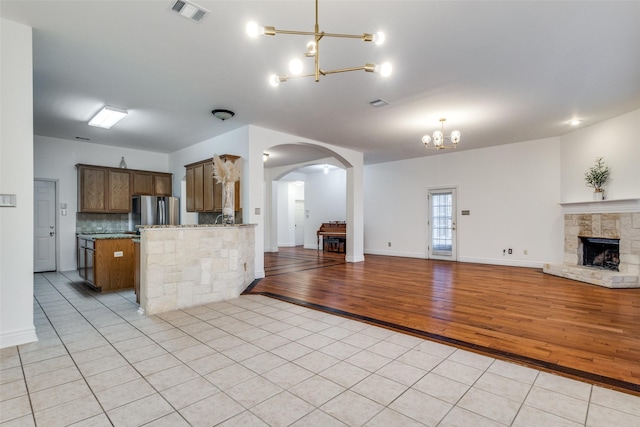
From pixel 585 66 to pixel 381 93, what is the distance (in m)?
2.25

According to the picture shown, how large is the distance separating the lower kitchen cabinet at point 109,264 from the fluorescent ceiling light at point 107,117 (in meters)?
1.96

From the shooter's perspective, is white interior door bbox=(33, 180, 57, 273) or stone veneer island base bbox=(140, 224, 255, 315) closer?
stone veneer island base bbox=(140, 224, 255, 315)

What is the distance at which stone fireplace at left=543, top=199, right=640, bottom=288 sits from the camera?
505 cm

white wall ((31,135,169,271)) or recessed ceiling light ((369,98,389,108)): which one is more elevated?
recessed ceiling light ((369,98,389,108))

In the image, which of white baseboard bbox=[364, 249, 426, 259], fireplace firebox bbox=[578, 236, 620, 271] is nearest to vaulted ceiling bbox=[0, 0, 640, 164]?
fireplace firebox bbox=[578, 236, 620, 271]

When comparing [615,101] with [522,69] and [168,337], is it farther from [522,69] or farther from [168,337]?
[168,337]

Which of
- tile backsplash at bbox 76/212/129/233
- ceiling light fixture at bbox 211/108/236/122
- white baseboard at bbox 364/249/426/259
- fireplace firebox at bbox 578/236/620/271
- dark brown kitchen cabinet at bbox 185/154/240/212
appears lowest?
white baseboard at bbox 364/249/426/259

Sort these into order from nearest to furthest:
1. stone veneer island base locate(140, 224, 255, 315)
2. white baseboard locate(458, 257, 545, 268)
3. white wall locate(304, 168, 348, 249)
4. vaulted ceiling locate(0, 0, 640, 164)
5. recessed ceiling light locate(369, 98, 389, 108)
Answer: vaulted ceiling locate(0, 0, 640, 164) → stone veneer island base locate(140, 224, 255, 315) → recessed ceiling light locate(369, 98, 389, 108) → white baseboard locate(458, 257, 545, 268) → white wall locate(304, 168, 348, 249)

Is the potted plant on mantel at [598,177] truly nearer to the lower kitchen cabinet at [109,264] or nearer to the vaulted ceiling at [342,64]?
the vaulted ceiling at [342,64]

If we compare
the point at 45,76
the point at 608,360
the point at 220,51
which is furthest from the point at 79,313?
the point at 608,360

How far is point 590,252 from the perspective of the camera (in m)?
6.04

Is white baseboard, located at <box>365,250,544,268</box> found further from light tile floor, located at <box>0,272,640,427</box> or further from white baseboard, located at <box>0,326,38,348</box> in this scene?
white baseboard, located at <box>0,326,38,348</box>

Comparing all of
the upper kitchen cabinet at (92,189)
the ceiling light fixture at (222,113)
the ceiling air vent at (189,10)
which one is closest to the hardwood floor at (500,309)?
the ceiling light fixture at (222,113)

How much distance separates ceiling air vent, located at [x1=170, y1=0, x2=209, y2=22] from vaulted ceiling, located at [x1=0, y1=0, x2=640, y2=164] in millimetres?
51
